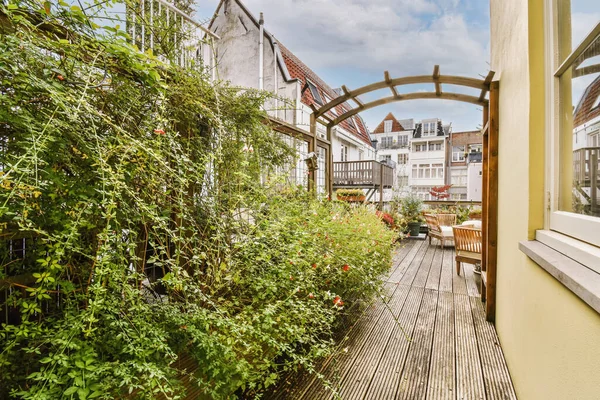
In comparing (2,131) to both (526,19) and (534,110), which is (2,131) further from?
(526,19)

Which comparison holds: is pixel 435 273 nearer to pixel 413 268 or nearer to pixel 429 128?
pixel 413 268

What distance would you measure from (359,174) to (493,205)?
26.2 feet

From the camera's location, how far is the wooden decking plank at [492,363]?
5.58 ft

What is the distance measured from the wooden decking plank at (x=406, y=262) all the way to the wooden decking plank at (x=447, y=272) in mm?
498

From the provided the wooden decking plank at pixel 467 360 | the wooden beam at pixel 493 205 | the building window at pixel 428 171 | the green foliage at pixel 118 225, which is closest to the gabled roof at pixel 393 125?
the building window at pixel 428 171

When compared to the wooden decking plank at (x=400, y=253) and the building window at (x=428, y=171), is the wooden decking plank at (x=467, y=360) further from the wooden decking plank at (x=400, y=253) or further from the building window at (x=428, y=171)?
the building window at (x=428, y=171)

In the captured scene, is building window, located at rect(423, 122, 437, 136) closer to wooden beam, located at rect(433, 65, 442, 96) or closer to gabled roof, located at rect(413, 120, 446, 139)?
gabled roof, located at rect(413, 120, 446, 139)

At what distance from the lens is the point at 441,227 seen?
5.57 m

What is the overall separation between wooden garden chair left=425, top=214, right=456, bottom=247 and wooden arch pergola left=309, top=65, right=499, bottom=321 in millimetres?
2532

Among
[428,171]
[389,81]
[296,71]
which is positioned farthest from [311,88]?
[428,171]

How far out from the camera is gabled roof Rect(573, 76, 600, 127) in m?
1.08

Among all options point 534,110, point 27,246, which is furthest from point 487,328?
point 27,246

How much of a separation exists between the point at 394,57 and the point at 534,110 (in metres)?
8.38

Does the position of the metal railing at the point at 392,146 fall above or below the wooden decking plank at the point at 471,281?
above
